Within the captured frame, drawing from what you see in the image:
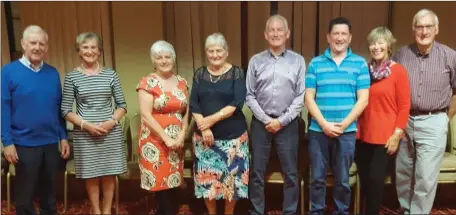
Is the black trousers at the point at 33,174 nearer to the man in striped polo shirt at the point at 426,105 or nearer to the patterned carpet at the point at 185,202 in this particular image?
the patterned carpet at the point at 185,202

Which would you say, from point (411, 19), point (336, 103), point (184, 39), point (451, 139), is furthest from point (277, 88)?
point (411, 19)

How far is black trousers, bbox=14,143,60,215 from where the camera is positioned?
2938 mm

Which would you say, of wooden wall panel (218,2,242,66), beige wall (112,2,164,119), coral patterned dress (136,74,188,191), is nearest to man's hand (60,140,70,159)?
coral patterned dress (136,74,188,191)

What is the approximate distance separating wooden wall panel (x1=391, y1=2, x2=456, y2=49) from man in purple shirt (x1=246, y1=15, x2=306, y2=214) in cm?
134

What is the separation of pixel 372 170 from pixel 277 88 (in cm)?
83

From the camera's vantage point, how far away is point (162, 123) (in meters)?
3.03

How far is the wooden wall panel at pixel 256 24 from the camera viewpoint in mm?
4043

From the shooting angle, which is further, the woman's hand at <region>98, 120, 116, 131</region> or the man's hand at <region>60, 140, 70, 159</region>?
the man's hand at <region>60, 140, 70, 159</region>

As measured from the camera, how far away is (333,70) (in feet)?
9.76

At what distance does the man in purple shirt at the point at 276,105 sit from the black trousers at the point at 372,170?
449mm

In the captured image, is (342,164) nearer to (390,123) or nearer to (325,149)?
(325,149)

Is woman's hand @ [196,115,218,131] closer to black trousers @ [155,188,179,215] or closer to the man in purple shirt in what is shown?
the man in purple shirt

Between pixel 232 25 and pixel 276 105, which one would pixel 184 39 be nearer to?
pixel 232 25

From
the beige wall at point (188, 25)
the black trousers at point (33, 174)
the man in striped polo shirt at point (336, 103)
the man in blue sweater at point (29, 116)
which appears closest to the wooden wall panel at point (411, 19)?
the beige wall at point (188, 25)
